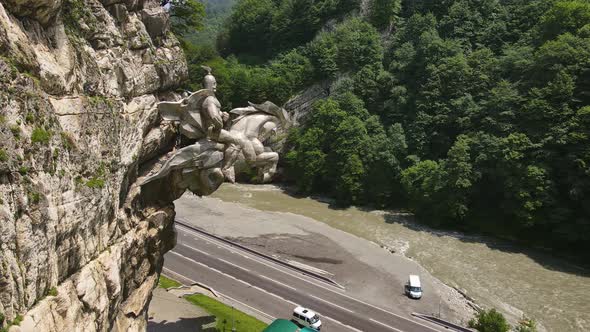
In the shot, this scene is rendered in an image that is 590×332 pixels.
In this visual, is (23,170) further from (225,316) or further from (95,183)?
(225,316)

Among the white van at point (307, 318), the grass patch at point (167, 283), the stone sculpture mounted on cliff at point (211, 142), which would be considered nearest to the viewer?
the stone sculpture mounted on cliff at point (211, 142)

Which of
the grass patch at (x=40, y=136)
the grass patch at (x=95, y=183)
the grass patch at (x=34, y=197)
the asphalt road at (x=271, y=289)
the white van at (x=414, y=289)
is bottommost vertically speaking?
the white van at (x=414, y=289)

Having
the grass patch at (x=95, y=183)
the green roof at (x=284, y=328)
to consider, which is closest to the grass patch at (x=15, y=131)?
the grass patch at (x=95, y=183)

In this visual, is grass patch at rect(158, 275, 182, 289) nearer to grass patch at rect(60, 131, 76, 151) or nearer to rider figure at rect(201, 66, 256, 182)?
rider figure at rect(201, 66, 256, 182)

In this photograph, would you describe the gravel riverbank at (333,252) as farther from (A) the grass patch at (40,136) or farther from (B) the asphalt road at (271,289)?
(A) the grass patch at (40,136)

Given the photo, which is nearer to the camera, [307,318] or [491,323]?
[307,318]

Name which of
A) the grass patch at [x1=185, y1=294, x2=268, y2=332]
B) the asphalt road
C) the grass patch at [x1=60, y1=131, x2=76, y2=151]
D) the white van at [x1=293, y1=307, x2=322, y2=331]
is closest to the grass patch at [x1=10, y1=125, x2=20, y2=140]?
the grass patch at [x1=60, y1=131, x2=76, y2=151]

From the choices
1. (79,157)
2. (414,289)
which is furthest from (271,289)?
(79,157)
